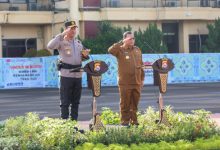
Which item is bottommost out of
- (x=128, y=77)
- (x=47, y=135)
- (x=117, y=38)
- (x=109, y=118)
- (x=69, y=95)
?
(x=109, y=118)

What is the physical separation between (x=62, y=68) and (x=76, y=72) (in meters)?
0.28

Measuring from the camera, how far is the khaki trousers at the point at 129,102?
1223 cm

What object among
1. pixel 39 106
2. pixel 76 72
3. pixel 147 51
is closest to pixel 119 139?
pixel 76 72

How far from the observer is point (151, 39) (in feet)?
148

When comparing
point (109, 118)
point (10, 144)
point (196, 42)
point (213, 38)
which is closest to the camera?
point (10, 144)

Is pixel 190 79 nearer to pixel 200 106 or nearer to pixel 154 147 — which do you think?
pixel 200 106

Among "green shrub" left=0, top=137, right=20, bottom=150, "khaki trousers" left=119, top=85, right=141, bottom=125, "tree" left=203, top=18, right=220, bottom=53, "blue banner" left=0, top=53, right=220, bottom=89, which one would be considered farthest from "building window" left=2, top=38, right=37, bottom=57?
"green shrub" left=0, top=137, right=20, bottom=150

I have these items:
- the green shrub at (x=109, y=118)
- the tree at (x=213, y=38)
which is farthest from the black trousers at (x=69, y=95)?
the tree at (x=213, y=38)

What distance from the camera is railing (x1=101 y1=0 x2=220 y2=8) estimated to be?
154 ft

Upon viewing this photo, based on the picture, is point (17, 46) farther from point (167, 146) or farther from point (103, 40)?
point (167, 146)

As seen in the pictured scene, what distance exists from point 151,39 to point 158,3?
4.54 metres

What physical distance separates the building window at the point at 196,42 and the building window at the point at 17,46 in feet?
40.3

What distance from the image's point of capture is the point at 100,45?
143 feet

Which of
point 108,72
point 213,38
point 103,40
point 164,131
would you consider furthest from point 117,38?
point 164,131
